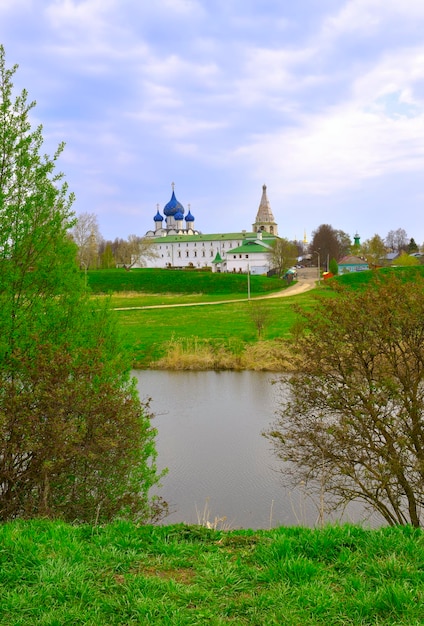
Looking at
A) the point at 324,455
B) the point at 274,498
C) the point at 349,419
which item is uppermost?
the point at 349,419

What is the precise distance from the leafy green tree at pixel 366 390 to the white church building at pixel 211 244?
79503mm

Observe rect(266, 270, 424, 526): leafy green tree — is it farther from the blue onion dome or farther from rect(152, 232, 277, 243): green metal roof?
the blue onion dome

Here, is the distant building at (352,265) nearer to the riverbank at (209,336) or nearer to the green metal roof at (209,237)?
the green metal roof at (209,237)

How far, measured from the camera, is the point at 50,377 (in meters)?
6.47

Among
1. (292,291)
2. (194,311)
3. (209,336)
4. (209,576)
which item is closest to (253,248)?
(292,291)

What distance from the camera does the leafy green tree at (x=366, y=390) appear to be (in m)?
7.87

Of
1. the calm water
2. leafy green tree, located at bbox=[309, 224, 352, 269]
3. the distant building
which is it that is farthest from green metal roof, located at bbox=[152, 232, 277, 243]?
the calm water

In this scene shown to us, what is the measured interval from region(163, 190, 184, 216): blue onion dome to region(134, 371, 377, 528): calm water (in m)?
103

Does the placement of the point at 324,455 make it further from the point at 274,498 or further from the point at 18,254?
the point at 18,254

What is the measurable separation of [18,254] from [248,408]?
35.1 feet

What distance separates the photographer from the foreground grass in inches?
140

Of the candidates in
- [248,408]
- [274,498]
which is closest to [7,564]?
[274,498]

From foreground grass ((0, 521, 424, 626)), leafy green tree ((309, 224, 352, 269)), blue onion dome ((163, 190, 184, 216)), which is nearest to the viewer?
foreground grass ((0, 521, 424, 626))

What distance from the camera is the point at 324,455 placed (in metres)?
7.94
